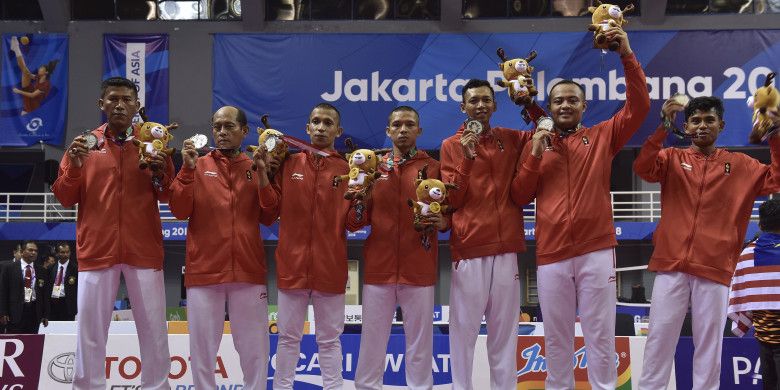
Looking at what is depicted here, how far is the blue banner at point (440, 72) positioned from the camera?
21703 millimetres

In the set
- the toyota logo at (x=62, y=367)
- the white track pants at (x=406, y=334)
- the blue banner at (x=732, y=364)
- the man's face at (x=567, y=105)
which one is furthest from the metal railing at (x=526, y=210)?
the white track pants at (x=406, y=334)

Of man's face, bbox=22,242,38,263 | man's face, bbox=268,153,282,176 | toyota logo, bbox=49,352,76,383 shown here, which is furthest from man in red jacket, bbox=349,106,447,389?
man's face, bbox=22,242,38,263

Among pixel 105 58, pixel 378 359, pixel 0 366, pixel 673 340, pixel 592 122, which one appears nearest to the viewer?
pixel 673 340

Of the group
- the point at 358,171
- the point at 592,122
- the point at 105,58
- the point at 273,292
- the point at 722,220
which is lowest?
the point at 273,292

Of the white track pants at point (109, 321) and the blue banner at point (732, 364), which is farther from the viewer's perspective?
the blue banner at point (732, 364)

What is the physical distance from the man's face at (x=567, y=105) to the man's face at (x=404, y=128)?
108 cm

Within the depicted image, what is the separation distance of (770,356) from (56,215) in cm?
2270

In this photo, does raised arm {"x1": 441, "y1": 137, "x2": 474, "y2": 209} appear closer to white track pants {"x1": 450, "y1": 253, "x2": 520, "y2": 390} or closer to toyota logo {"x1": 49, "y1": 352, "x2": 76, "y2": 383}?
white track pants {"x1": 450, "y1": 253, "x2": 520, "y2": 390}

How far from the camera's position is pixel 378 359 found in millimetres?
6156

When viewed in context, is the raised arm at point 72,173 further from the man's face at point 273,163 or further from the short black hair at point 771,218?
the short black hair at point 771,218

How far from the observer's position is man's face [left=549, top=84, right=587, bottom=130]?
20.0 feet

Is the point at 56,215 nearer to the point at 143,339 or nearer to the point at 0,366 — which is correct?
the point at 0,366

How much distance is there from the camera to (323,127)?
21.2 ft

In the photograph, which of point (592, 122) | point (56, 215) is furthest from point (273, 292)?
point (592, 122)
